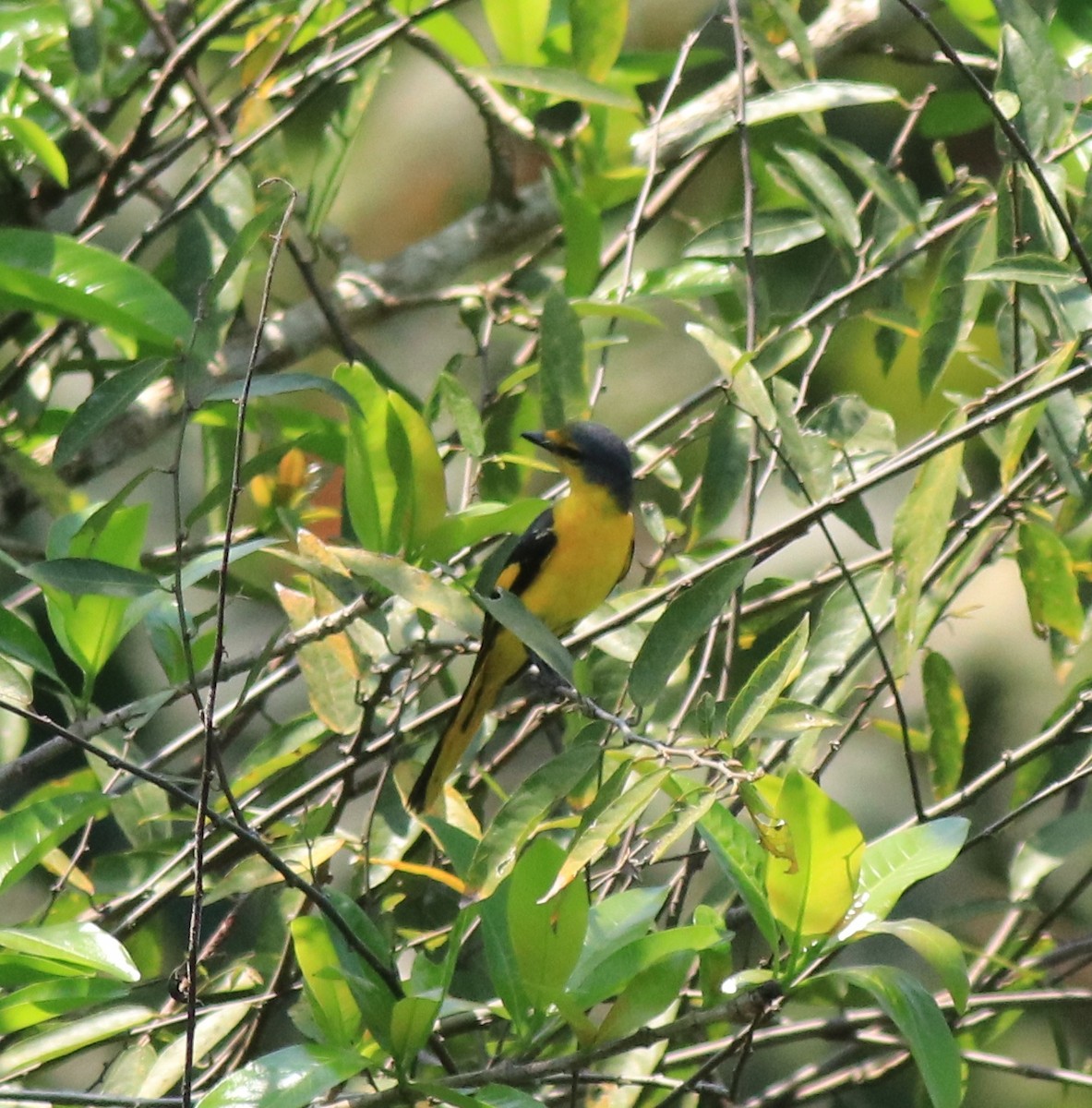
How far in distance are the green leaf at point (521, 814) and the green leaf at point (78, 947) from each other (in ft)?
1.40

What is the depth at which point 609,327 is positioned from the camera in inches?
103

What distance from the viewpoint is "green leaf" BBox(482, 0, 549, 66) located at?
9.17 feet

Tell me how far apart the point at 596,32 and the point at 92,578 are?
1521mm

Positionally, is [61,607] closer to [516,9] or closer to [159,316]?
[159,316]

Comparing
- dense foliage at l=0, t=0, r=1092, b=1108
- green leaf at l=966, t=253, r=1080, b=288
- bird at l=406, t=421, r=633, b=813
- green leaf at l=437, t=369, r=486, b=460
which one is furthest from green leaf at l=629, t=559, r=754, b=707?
bird at l=406, t=421, r=633, b=813

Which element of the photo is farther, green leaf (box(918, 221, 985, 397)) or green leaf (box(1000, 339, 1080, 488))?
green leaf (box(918, 221, 985, 397))

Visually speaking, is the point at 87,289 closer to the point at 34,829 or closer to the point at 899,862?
the point at 34,829

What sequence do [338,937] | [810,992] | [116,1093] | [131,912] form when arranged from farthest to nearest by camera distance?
[131,912] < [810,992] < [116,1093] < [338,937]

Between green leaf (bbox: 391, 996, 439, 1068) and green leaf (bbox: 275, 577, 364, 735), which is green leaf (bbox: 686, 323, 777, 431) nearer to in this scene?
green leaf (bbox: 275, 577, 364, 735)

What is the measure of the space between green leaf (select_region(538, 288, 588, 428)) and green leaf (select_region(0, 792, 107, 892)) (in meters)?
0.89

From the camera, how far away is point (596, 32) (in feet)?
8.91

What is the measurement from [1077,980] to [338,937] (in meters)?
3.82

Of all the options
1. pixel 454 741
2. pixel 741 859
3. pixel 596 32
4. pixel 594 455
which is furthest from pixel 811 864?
pixel 596 32

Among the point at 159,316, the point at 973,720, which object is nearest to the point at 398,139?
the point at 973,720
